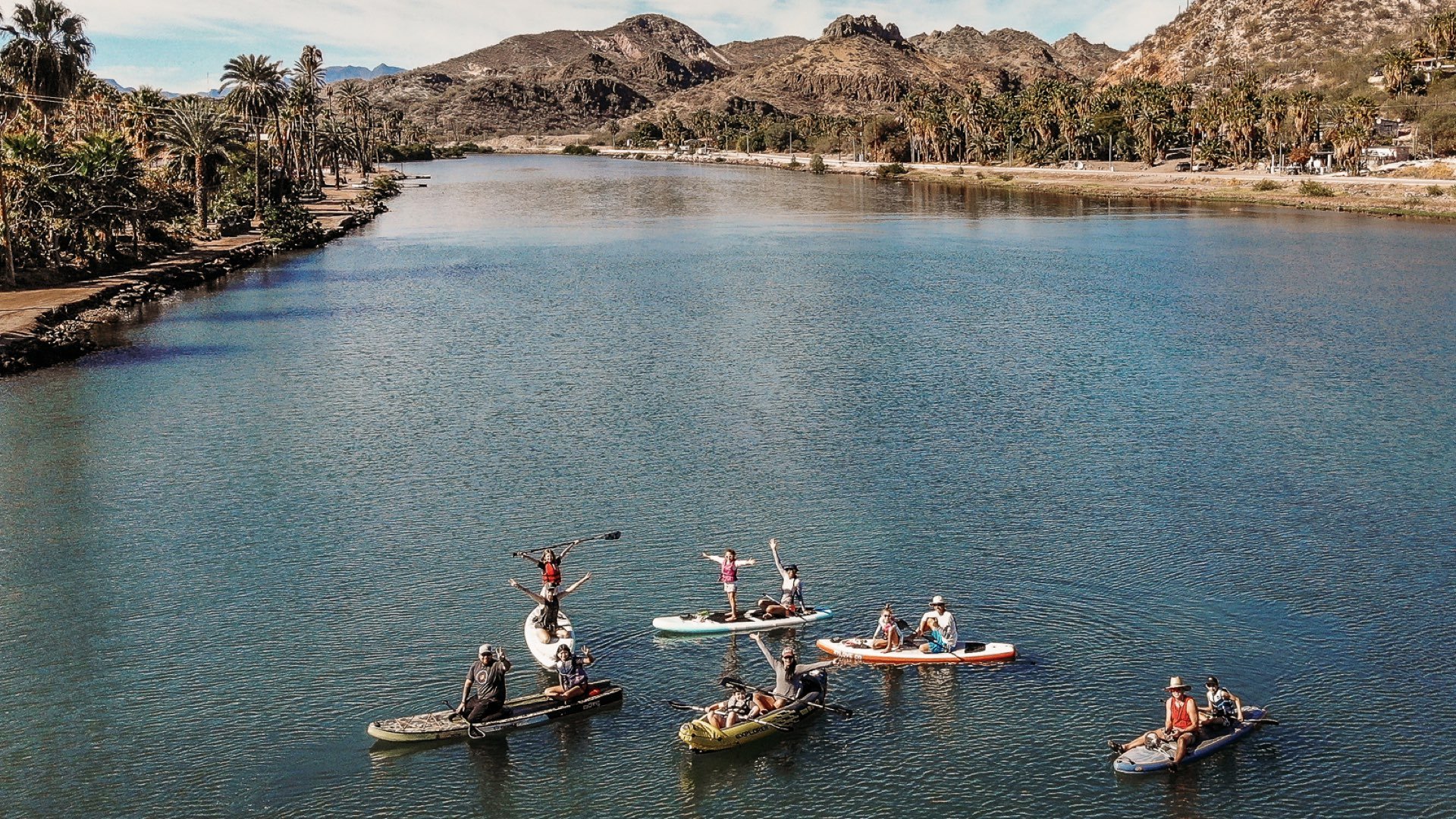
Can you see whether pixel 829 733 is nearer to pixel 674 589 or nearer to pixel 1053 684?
pixel 1053 684

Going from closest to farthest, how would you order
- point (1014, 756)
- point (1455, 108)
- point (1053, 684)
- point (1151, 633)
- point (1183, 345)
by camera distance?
point (1014, 756) → point (1053, 684) → point (1151, 633) → point (1183, 345) → point (1455, 108)

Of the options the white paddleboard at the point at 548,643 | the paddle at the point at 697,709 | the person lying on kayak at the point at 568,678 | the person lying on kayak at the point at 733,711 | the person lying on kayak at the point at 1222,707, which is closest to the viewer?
the person lying on kayak at the point at 1222,707

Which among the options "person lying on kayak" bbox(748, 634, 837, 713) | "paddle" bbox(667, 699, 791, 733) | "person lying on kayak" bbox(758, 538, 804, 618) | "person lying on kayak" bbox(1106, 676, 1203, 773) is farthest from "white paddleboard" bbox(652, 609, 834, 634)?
"person lying on kayak" bbox(1106, 676, 1203, 773)

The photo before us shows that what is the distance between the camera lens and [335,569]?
123 feet

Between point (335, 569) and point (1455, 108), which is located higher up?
point (1455, 108)

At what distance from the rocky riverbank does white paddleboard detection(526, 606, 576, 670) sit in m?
43.4

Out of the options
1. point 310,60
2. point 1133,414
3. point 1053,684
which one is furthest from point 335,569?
point 310,60

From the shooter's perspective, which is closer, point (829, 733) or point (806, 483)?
point (829, 733)

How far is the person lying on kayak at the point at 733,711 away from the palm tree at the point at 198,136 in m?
108

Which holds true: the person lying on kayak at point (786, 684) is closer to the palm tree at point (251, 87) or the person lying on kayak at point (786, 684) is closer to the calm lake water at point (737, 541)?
the calm lake water at point (737, 541)

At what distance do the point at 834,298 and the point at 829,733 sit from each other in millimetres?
62675

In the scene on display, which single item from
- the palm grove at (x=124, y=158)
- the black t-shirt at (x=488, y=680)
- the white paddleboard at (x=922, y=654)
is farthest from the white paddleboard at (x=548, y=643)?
the palm grove at (x=124, y=158)

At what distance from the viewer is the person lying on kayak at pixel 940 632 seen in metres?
31.0

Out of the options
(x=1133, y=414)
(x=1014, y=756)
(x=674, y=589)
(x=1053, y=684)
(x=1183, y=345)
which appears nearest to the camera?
(x=1014, y=756)
